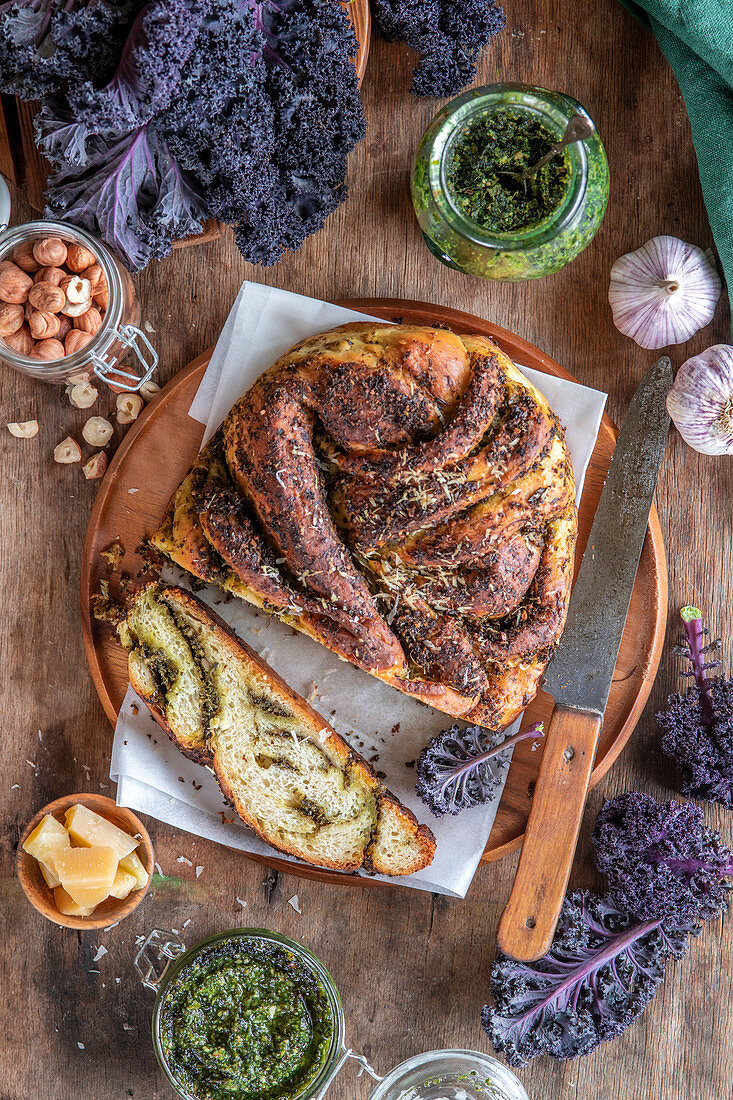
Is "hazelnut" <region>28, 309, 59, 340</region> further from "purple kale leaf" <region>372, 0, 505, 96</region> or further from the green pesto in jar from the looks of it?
the green pesto in jar

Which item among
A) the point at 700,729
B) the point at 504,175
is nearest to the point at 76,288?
the point at 504,175

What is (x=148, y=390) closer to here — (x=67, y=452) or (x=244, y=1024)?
(x=67, y=452)

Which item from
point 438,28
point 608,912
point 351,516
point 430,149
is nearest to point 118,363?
point 351,516

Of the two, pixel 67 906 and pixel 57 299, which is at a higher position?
pixel 57 299

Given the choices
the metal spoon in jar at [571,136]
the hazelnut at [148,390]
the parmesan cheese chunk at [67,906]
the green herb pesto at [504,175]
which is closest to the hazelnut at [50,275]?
the hazelnut at [148,390]

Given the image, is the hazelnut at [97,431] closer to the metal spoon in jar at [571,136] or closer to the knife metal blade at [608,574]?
the metal spoon in jar at [571,136]

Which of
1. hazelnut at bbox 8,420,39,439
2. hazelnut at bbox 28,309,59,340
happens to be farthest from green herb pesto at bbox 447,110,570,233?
hazelnut at bbox 8,420,39,439

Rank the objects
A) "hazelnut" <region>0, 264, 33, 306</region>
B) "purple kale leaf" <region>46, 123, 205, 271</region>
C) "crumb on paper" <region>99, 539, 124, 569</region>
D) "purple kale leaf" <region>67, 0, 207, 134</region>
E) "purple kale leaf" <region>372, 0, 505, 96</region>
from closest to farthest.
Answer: "purple kale leaf" <region>67, 0, 207, 134</region>
"purple kale leaf" <region>46, 123, 205, 271</region>
"purple kale leaf" <region>372, 0, 505, 96</region>
"hazelnut" <region>0, 264, 33, 306</region>
"crumb on paper" <region>99, 539, 124, 569</region>
